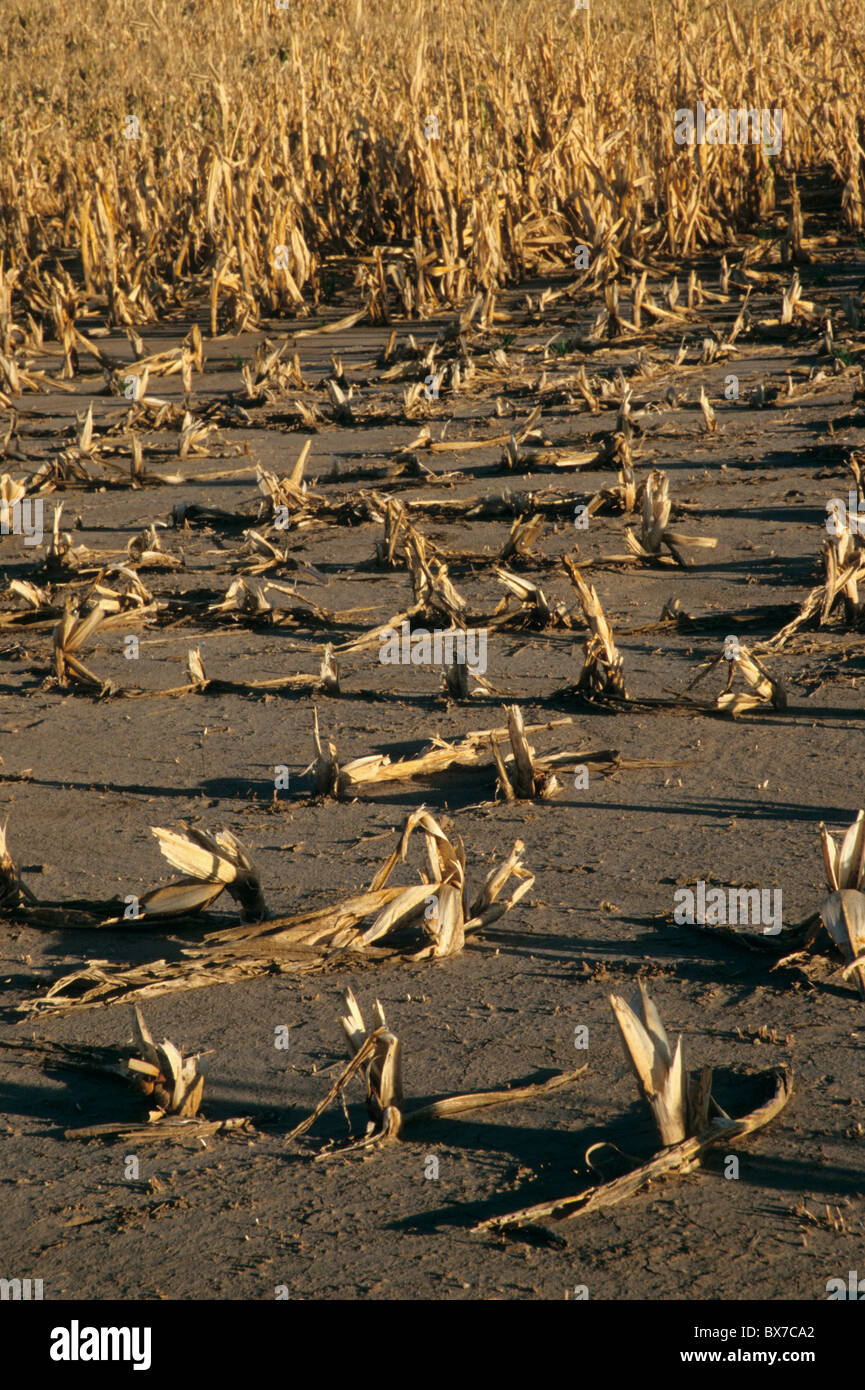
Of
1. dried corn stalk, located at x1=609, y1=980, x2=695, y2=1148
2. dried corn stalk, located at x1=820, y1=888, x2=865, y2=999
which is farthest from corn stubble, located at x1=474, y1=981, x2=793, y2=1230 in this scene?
dried corn stalk, located at x1=820, y1=888, x2=865, y2=999

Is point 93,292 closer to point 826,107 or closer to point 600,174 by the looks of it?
point 600,174

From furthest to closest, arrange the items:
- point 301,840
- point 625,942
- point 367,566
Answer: point 367,566 < point 301,840 < point 625,942

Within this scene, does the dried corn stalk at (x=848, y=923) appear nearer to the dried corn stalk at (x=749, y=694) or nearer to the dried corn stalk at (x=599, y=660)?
the dried corn stalk at (x=749, y=694)

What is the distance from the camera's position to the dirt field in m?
2.23

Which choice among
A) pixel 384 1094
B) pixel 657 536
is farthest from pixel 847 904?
pixel 657 536

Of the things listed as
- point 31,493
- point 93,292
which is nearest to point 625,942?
point 31,493

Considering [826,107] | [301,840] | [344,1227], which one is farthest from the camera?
[826,107]

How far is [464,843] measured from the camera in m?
3.50

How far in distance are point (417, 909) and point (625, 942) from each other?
440 millimetres

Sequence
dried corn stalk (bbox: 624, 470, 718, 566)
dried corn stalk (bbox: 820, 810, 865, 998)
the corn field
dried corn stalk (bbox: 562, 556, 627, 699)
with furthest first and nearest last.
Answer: the corn field, dried corn stalk (bbox: 624, 470, 718, 566), dried corn stalk (bbox: 562, 556, 627, 699), dried corn stalk (bbox: 820, 810, 865, 998)

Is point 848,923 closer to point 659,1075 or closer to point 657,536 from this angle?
point 659,1075

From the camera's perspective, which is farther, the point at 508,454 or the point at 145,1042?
the point at 508,454

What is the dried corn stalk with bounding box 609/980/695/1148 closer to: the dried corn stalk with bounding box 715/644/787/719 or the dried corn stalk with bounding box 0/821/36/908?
the dried corn stalk with bounding box 0/821/36/908

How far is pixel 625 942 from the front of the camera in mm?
3002
